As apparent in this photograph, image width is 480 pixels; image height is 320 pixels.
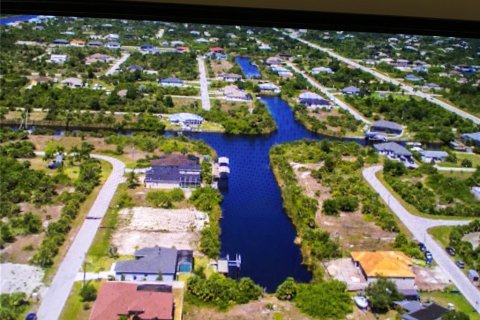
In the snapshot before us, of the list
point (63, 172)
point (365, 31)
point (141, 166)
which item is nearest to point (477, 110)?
point (365, 31)

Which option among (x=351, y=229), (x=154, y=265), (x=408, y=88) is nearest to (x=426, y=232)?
(x=351, y=229)

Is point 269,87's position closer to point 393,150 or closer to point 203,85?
point 203,85

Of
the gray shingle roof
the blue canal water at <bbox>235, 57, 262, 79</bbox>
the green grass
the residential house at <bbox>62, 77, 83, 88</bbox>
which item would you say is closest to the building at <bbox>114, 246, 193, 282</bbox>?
the gray shingle roof

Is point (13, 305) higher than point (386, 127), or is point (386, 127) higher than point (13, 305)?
point (386, 127)

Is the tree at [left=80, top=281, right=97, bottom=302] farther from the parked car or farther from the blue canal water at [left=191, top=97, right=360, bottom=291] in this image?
the parked car

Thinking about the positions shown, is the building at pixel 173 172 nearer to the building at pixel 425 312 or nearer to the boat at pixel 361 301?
the boat at pixel 361 301

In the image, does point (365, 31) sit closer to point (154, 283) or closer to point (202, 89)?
point (202, 89)
